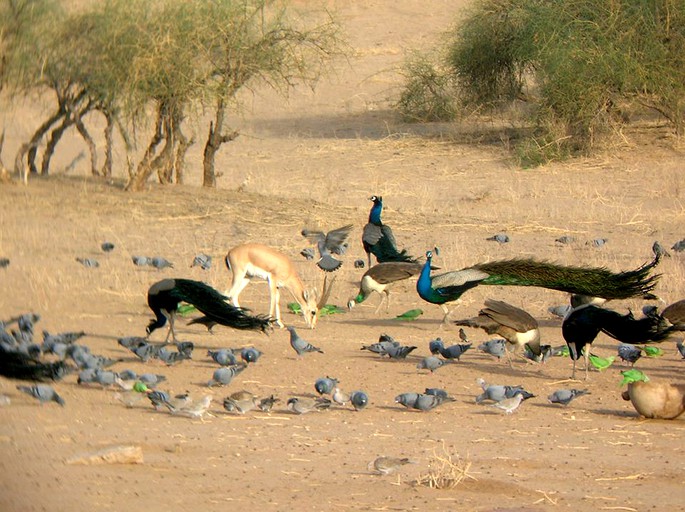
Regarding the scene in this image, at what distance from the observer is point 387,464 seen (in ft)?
20.0

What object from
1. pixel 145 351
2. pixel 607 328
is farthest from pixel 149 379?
pixel 607 328

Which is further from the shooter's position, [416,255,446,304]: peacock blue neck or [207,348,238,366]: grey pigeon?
[416,255,446,304]: peacock blue neck

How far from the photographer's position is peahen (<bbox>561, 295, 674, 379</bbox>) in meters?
8.23

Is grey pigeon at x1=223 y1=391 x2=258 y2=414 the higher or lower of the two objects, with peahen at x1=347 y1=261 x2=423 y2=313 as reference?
lower

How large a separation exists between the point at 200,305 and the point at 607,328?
3.08 metres

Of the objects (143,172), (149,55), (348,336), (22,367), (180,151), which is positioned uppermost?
(149,55)

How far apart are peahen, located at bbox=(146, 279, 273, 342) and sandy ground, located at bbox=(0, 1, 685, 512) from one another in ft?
1.14

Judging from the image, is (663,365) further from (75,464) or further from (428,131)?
(428,131)

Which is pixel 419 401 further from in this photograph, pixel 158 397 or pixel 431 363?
pixel 158 397

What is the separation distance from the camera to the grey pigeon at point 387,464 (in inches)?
240

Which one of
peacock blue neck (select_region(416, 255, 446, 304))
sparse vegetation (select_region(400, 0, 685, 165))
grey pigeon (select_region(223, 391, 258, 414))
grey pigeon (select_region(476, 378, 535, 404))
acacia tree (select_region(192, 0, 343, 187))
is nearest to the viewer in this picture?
grey pigeon (select_region(223, 391, 258, 414))

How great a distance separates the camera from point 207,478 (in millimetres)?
6062

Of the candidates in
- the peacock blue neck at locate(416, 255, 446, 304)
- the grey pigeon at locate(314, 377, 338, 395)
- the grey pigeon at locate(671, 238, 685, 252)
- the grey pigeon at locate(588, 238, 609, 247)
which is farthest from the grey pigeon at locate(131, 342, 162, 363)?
the grey pigeon at locate(671, 238, 685, 252)

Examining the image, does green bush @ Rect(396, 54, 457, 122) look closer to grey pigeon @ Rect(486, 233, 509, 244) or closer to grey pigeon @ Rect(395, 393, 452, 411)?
grey pigeon @ Rect(486, 233, 509, 244)
